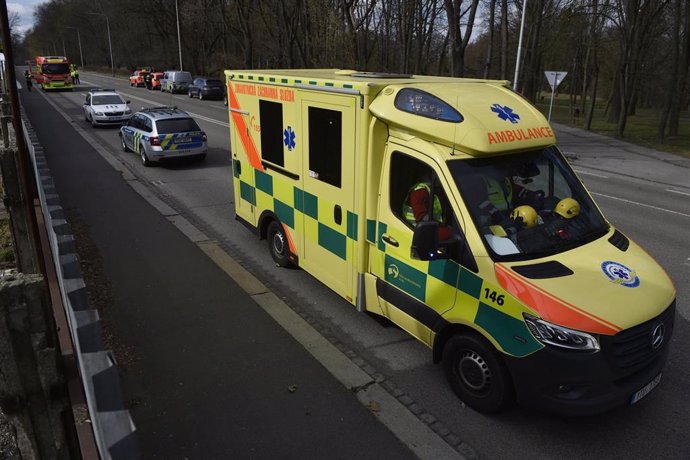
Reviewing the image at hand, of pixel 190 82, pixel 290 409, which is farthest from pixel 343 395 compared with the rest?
pixel 190 82

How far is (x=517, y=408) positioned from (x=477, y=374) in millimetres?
532

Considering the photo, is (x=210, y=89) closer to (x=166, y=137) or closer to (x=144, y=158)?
(x=144, y=158)

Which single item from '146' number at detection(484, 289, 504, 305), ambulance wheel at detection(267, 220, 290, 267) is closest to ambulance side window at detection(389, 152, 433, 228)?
'146' number at detection(484, 289, 504, 305)

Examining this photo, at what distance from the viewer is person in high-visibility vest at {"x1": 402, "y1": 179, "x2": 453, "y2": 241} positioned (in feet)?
15.5

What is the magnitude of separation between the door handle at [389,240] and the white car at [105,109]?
800 inches

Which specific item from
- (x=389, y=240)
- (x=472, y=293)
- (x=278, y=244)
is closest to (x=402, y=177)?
(x=389, y=240)

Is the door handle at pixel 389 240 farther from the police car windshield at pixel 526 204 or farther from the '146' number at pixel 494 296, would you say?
the '146' number at pixel 494 296

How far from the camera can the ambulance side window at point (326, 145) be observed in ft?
18.8

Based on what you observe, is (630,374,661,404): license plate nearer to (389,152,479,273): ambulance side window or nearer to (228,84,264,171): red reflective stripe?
(389,152,479,273): ambulance side window

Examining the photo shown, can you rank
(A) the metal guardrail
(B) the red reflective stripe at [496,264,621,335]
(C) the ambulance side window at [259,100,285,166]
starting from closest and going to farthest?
(A) the metal guardrail, (B) the red reflective stripe at [496,264,621,335], (C) the ambulance side window at [259,100,285,166]

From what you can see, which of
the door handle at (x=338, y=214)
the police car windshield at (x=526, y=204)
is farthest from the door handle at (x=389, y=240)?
the police car windshield at (x=526, y=204)

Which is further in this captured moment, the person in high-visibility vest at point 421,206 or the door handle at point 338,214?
the door handle at point 338,214

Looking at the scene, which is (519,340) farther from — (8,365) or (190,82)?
(190,82)

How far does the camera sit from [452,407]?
4.68m
